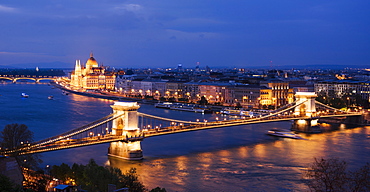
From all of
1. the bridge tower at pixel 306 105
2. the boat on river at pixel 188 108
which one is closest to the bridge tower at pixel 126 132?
the bridge tower at pixel 306 105

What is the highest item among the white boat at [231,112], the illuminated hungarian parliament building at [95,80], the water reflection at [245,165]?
the illuminated hungarian parliament building at [95,80]

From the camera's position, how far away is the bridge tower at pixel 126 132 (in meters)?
12.4

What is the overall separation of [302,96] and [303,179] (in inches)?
436

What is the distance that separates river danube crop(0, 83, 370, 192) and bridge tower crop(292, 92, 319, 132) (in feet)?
3.10

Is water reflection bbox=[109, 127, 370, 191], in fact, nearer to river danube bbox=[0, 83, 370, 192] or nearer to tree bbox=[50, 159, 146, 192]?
river danube bbox=[0, 83, 370, 192]

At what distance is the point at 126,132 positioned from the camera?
12.7 meters

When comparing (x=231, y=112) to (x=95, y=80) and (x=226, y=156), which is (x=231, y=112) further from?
(x=95, y=80)

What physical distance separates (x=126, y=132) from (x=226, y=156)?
8.88 ft

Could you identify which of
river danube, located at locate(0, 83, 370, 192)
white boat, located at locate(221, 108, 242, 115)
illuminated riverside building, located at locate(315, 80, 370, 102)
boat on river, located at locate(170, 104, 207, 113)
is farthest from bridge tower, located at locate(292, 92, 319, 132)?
illuminated riverside building, located at locate(315, 80, 370, 102)

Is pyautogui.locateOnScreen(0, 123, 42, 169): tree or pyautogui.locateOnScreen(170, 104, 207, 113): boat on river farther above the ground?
pyautogui.locateOnScreen(170, 104, 207, 113): boat on river

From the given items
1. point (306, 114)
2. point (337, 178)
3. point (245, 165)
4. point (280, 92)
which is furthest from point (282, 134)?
point (280, 92)

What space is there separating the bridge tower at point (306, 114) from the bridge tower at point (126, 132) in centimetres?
872

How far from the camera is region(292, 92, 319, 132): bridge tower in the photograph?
1942 cm

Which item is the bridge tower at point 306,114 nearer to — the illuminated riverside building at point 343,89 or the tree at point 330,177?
the illuminated riverside building at point 343,89
